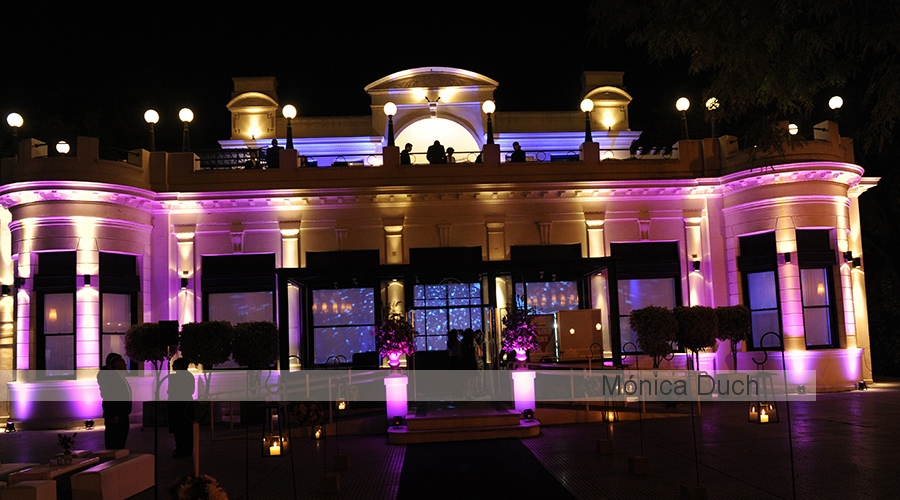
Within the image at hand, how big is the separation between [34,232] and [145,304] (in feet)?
11.2

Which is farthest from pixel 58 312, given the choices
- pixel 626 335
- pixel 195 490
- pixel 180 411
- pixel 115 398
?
pixel 626 335

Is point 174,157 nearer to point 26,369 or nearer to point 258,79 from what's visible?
point 26,369

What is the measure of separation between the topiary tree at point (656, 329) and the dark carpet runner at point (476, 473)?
507cm

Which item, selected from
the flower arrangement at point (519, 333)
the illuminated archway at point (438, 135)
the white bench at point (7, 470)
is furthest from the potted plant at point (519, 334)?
the illuminated archway at point (438, 135)

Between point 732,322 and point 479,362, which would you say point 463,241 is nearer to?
point 479,362

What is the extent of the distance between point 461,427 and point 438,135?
60.9 ft

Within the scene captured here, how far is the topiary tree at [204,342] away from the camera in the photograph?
18.0 m

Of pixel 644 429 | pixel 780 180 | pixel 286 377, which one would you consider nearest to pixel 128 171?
pixel 286 377

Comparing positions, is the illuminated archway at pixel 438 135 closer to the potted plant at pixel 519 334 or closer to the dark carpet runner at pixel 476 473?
the potted plant at pixel 519 334

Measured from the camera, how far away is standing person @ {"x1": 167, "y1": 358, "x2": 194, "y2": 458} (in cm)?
1432

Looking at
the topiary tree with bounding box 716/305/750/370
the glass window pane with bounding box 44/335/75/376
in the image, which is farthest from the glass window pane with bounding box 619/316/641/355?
the glass window pane with bounding box 44/335/75/376

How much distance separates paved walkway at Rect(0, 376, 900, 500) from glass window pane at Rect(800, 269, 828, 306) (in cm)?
465

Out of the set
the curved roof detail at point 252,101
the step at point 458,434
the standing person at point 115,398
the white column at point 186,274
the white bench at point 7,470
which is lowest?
the step at point 458,434

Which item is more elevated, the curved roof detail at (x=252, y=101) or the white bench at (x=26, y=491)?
the curved roof detail at (x=252, y=101)
